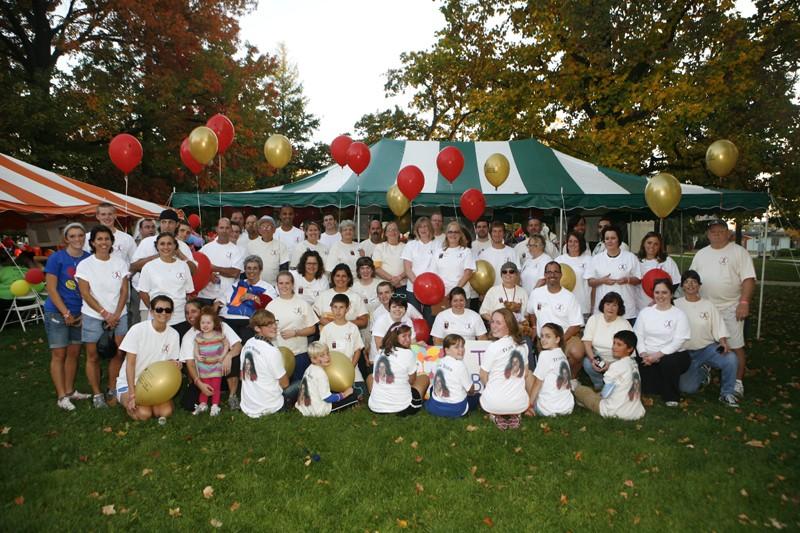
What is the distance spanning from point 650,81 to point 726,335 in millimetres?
9148

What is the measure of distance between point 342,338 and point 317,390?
65 cm

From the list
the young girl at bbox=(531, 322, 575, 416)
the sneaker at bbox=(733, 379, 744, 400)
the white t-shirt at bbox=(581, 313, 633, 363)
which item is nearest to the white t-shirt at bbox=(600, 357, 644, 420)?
the young girl at bbox=(531, 322, 575, 416)

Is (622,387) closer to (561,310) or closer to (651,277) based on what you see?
(561,310)

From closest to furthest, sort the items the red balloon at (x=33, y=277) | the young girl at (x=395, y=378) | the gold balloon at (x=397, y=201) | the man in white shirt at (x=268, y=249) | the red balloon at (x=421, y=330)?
the young girl at (x=395, y=378) < the red balloon at (x=421, y=330) < the man in white shirt at (x=268, y=249) < the red balloon at (x=33, y=277) < the gold balloon at (x=397, y=201)

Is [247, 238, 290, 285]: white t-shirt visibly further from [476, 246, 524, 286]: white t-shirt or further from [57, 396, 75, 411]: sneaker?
[476, 246, 524, 286]: white t-shirt

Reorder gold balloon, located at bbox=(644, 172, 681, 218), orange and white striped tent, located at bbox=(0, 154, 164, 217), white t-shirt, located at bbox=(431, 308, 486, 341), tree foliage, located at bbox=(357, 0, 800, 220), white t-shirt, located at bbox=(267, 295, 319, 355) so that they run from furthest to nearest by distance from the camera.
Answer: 1. tree foliage, located at bbox=(357, 0, 800, 220)
2. orange and white striped tent, located at bbox=(0, 154, 164, 217)
3. gold balloon, located at bbox=(644, 172, 681, 218)
4. white t-shirt, located at bbox=(431, 308, 486, 341)
5. white t-shirt, located at bbox=(267, 295, 319, 355)

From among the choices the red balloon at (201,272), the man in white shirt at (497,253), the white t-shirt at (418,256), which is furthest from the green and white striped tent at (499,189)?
the red balloon at (201,272)

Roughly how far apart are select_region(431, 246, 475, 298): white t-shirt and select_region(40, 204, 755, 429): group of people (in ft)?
0.05

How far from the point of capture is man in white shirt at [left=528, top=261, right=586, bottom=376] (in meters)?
5.14

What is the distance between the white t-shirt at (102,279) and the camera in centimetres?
447

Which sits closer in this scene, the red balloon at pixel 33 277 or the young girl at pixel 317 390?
the young girl at pixel 317 390

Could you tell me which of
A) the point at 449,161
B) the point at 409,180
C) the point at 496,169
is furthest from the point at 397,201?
the point at 496,169

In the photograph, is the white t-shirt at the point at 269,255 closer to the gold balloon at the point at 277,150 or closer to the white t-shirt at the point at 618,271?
the gold balloon at the point at 277,150

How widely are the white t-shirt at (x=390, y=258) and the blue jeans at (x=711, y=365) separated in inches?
130
